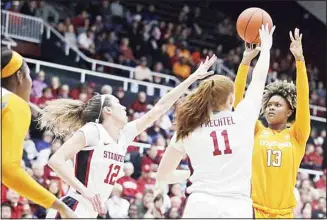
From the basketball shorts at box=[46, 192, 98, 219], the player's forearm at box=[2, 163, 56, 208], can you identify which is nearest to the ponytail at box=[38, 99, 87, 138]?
the basketball shorts at box=[46, 192, 98, 219]

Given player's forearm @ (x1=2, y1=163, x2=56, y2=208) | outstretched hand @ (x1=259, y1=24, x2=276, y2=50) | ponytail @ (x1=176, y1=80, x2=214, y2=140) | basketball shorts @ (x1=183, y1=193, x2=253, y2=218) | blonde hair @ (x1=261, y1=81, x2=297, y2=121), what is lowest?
basketball shorts @ (x1=183, y1=193, x2=253, y2=218)

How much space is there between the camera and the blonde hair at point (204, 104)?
4.30 m

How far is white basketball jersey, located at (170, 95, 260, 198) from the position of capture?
416 centimetres

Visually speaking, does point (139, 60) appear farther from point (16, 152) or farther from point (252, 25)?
point (16, 152)

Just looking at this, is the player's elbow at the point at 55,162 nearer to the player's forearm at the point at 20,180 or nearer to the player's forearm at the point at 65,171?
the player's forearm at the point at 65,171

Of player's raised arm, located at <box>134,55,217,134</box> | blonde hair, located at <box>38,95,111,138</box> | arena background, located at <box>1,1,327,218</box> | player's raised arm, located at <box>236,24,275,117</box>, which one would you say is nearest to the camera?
player's raised arm, located at <box>236,24,275,117</box>

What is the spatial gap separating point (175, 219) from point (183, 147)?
6.10m

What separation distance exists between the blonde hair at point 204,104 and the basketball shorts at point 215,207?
1.38ft

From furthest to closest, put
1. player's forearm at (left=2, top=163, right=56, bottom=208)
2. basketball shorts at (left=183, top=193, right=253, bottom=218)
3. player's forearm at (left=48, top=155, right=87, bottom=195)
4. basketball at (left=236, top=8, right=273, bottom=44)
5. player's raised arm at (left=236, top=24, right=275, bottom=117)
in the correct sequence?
basketball at (left=236, top=8, right=273, bottom=44)
player's forearm at (left=48, top=155, right=87, bottom=195)
player's raised arm at (left=236, top=24, right=275, bottom=117)
basketball shorts at (left=183, top=193, right=253, bottom=218)
player's forearm at (left=2, top=163, right=56, bottom=208)

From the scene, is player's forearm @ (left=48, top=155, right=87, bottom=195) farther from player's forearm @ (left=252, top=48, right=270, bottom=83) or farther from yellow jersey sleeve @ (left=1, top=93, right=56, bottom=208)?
player's forearm @ (left=252, top=48, right=270, bottom=83)

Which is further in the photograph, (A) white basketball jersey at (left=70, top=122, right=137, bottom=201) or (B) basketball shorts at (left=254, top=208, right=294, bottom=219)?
(B) basketball shorts at (left=254, top=208, right=294, bottom=219)

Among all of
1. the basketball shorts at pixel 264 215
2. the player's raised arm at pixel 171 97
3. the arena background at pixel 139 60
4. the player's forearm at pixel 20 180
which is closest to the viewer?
the player's forearm at pixel 20 180

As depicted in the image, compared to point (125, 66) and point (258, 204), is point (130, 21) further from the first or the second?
point (258, 204)

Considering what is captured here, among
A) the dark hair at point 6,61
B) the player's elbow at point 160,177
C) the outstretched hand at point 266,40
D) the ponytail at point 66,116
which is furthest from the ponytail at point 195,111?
the ponytail at point 66,116
